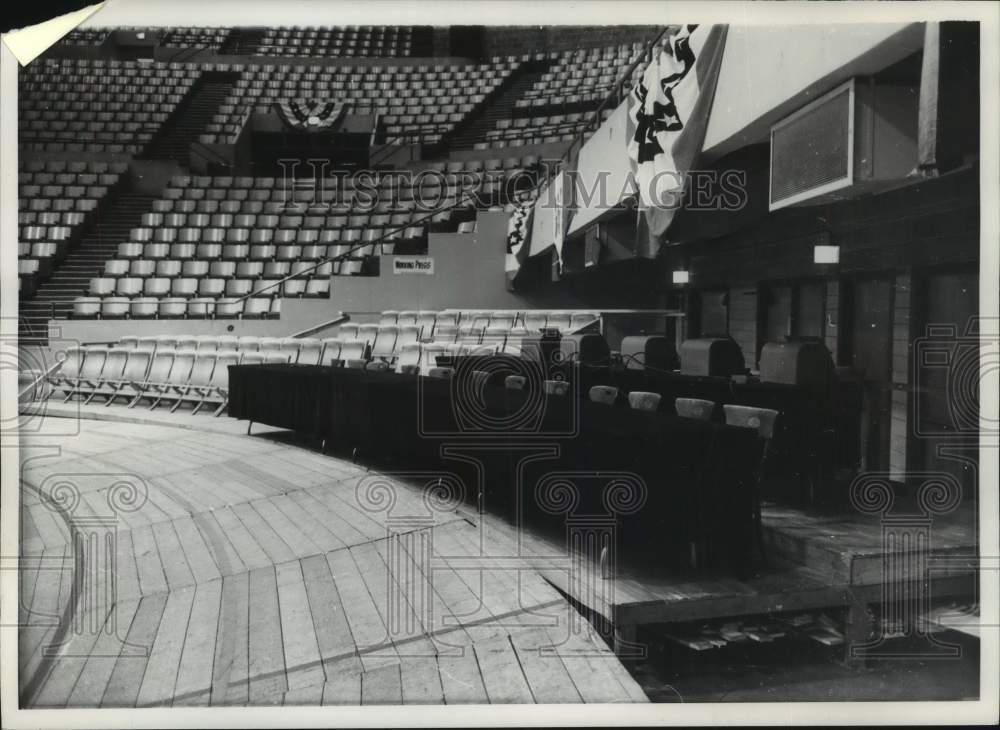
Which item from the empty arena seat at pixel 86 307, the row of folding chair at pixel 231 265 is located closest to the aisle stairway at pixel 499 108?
the row of folding chair at pixel 231 265

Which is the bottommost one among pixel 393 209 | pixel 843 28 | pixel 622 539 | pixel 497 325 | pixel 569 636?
pixel 569 636

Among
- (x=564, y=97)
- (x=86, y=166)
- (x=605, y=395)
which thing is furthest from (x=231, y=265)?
(x=605, y=395)

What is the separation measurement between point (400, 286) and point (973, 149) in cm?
875

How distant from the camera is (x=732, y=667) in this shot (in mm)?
2977

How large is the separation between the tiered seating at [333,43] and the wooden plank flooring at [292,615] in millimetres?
15231

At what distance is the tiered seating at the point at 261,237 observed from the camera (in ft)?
32.9

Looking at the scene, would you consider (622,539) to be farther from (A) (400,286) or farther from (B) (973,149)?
(A) (400,286)

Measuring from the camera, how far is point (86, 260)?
33.7 feet

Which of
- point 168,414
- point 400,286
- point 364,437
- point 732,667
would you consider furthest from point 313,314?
point 732,667

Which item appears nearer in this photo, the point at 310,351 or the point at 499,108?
the point at 310,351

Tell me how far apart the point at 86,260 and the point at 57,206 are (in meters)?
1.11

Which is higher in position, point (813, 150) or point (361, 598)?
point (813, 150)

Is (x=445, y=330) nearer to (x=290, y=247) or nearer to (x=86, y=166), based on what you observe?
(x=290, y=247)

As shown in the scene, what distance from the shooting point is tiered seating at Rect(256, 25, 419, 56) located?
55.7 feet
